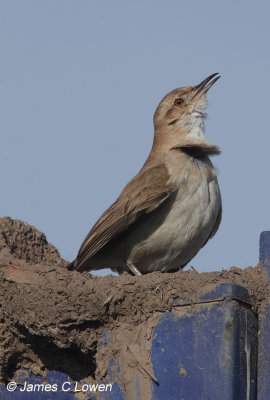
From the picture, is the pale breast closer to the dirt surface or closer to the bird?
the bird

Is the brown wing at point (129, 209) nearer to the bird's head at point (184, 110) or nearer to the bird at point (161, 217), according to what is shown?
the bird at point (161, 217)

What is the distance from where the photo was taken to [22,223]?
8.95m

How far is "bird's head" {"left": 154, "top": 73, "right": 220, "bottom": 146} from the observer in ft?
31.3

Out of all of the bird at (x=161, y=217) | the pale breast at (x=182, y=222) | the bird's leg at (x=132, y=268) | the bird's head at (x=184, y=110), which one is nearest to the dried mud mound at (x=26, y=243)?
the bird at (x=161, y=217)

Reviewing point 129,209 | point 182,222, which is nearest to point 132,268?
point 129,209

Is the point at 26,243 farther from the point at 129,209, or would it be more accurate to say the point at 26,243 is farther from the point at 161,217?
the point at 161,217

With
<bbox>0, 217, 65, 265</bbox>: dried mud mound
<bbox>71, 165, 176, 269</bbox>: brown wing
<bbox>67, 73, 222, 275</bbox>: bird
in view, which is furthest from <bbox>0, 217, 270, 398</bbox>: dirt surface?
<bbox>67, 73, 222, 275</bbox>: bird

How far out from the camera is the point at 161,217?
27.8 feet

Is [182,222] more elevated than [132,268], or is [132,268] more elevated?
[182,222]

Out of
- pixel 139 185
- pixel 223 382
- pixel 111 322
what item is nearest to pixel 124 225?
pixel 139 185

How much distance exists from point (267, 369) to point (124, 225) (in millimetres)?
2831

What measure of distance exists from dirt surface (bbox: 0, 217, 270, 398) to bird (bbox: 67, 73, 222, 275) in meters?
1.21

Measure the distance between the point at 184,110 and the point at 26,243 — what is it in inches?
96.0

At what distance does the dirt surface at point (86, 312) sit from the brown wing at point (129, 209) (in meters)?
0.92
